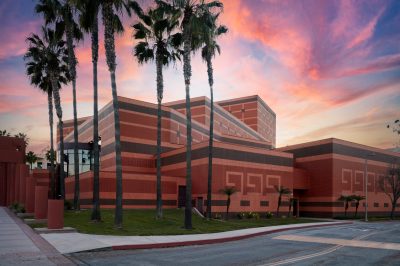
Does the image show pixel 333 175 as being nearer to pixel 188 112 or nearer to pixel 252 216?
pixel 252 216

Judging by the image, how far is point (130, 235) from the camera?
22.1 metres

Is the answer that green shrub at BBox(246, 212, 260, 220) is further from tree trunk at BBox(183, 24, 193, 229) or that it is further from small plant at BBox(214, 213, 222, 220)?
tree trunk at BBox(183, 24, 193, 229)

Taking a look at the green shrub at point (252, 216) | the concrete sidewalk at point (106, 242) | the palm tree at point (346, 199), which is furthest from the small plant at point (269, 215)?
the concrete sidewalk at point (106, 242)

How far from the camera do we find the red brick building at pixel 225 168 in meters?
48.5

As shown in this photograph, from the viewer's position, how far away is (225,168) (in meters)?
49.0

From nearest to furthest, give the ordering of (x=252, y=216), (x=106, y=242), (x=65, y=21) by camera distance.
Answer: (x=106, y=242)
(x=65, y=21)
(x=252, y=216)

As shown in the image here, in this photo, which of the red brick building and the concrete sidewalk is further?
the red brick building

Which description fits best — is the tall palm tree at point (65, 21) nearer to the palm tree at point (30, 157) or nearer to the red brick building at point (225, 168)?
the red brick building at point (225, 168)

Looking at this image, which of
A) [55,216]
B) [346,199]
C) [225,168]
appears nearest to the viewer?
[55,216]

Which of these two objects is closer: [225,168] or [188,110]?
[188,110]

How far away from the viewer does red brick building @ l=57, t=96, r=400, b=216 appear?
1908 inches

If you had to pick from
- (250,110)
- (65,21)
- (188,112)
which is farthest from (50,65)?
(250,110)

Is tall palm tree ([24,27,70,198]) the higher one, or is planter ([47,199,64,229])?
tall palm tree ([24,27,70,198])

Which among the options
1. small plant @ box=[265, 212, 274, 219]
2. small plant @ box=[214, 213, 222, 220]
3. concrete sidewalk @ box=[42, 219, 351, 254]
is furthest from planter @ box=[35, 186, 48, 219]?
small plant @ box=[265, 212, 274, 219]
